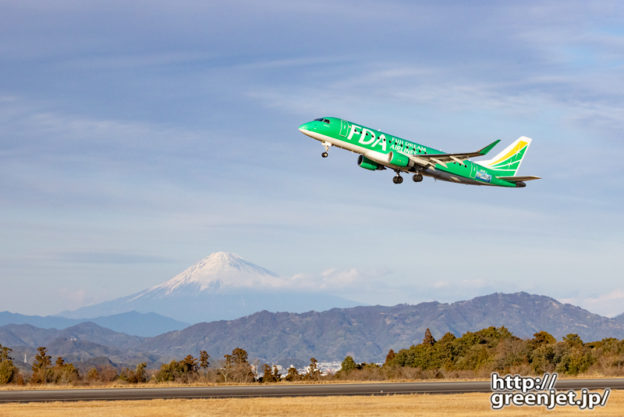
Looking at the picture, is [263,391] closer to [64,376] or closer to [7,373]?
[64,376]

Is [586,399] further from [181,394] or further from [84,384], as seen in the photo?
[84,384]

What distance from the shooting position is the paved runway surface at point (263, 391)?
5906 centimetres

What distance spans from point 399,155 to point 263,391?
2287cm

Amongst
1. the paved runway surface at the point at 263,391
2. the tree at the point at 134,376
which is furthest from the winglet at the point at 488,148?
the tree at the point at 134,376

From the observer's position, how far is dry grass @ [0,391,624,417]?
49.5 meters

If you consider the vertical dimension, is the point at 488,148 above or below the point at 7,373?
above

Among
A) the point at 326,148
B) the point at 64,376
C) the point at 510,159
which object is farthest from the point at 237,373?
the point at 510,159

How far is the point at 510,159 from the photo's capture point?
87875mm

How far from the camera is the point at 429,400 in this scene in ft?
185

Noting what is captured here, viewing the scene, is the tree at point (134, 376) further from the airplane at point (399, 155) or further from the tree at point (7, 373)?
the airplane at point (399, 155)

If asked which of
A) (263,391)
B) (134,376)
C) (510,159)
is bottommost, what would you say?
(263,391)

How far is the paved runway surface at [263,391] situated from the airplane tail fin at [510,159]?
23.4 meters

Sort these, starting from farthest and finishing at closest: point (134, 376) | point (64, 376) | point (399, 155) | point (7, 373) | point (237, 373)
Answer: point (134, 376) < point (237, 373) < point (7, 373) < point (64, 376) < point (399, 155)

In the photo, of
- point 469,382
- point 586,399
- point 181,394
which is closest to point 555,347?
point 469,382
